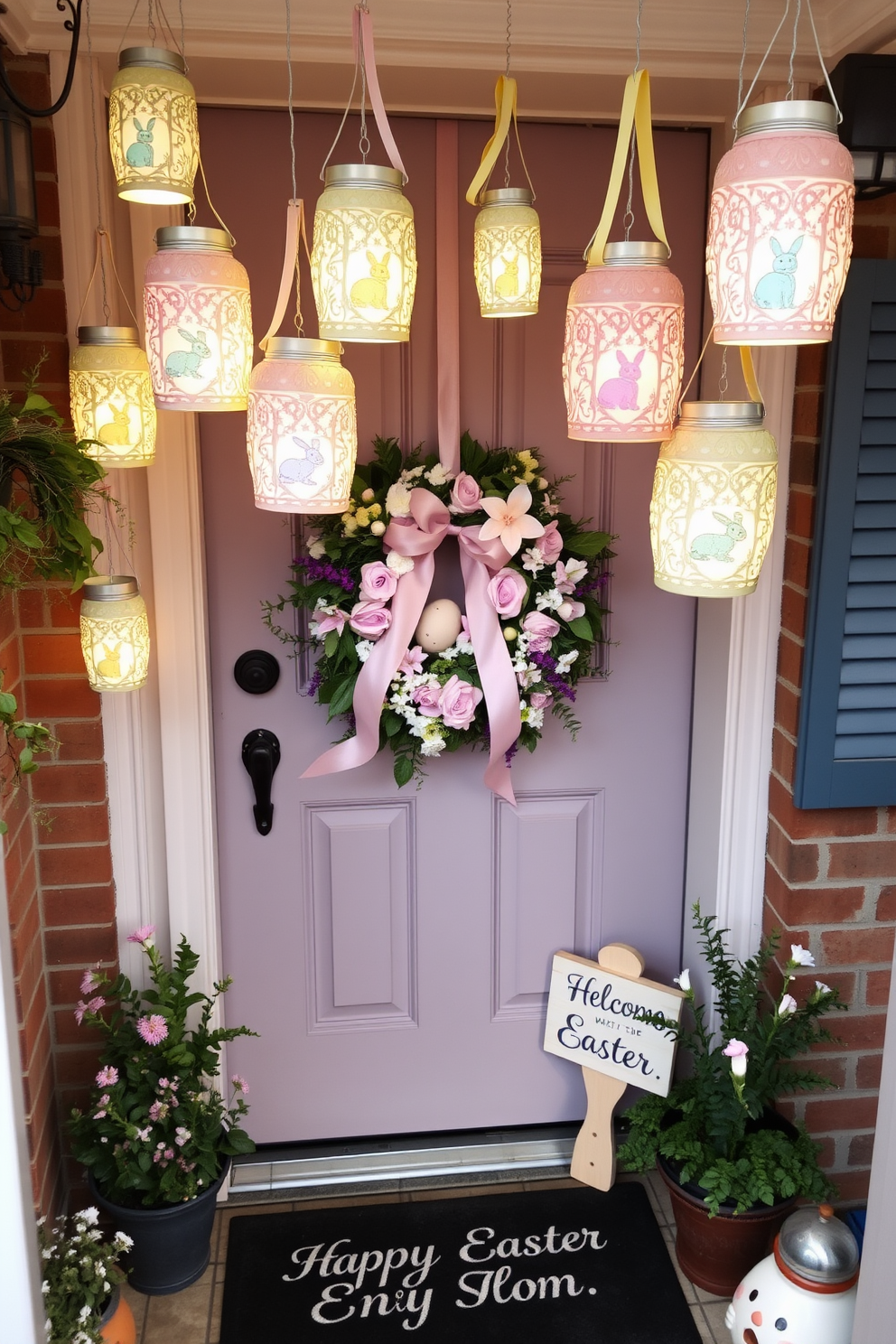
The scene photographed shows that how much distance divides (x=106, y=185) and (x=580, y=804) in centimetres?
150

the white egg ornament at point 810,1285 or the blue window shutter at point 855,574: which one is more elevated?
the blue window shutter at point 855,574

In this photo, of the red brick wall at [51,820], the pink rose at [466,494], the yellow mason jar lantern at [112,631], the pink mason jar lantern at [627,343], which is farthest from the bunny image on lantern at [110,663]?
the pink mason jar lantern at [627,343]

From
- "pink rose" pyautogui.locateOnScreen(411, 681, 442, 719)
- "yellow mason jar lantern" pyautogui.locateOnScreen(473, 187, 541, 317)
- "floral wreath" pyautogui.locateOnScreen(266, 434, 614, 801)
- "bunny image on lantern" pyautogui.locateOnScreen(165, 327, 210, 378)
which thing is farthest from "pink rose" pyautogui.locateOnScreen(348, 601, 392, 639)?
"bunny image on lantern" pyautogui.locateOnScreen(165, 327, 210, 378)

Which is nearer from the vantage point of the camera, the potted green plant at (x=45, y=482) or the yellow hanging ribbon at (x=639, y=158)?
the yellow hanging ribbon at (x=639, y=158)

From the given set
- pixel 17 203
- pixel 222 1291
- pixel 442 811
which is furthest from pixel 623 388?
pixel 222 1291

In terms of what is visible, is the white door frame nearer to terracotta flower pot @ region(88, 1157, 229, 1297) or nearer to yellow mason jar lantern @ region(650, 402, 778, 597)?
terracotta flower pot @ region(88, 1157, 229, 1297)

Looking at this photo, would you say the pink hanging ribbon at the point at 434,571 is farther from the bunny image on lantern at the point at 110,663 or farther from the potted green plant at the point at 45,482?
the potted green plant at the point at 45,482

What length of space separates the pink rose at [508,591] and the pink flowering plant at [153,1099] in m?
0.89

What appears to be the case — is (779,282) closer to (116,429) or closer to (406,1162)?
(116,429)

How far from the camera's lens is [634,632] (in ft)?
7.66

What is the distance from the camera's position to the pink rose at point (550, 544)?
2.04 metres

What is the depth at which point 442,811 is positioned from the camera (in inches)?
93.6

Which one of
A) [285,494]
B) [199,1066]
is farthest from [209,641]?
[285,494]

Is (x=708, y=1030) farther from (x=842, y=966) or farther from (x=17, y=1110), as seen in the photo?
(x=17, y=1110)
